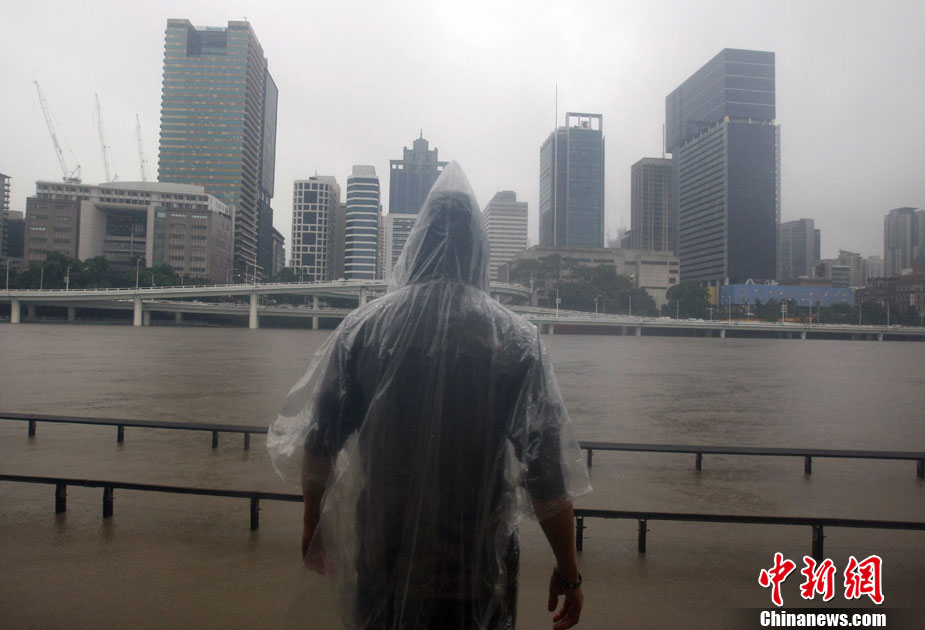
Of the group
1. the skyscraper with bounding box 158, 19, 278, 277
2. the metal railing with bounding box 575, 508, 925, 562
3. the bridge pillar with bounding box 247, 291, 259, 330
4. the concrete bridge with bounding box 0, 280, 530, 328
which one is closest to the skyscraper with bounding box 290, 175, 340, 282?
the skyscraper with bounding box 158, 19, 278, 277

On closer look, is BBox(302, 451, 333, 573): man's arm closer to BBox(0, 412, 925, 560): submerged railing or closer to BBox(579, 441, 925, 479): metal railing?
BBox(0, 412, 925, 560): submerged railing

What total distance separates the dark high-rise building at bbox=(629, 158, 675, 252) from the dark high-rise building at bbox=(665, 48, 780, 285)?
103 ft

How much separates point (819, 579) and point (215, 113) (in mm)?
166540

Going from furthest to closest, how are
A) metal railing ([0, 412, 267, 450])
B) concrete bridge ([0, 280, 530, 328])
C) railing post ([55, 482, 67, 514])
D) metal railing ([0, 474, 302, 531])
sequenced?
concrete bridge ([0, 280, 530, 328]), metal railing ([0, 412, 267, 450]), railing post ([55, 482, 67, 514]), metal railing ([0, 474, 302, 531])

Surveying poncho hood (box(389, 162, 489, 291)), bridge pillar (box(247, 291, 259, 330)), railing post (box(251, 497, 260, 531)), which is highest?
bridge pillar (box(247, 291, 259, 330))

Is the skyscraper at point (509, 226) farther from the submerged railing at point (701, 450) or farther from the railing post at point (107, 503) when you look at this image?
the railing post at point (107, 503)

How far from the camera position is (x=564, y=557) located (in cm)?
177

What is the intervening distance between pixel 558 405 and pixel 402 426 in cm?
47

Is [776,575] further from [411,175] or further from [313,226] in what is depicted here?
[313,226]

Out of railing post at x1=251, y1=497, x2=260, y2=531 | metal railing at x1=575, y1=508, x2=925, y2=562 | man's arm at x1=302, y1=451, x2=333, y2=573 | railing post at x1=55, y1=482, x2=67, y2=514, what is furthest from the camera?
railing post at x1=55, y1=482, x2=67, y2=514

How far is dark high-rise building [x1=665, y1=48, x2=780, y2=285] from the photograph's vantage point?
94.4 meters

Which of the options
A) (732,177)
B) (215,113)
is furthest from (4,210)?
(732,177)

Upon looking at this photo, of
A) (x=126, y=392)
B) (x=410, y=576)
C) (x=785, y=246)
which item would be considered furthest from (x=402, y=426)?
(x=785, y=246)

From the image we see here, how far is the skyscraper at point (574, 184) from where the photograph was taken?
98250 millimetres
